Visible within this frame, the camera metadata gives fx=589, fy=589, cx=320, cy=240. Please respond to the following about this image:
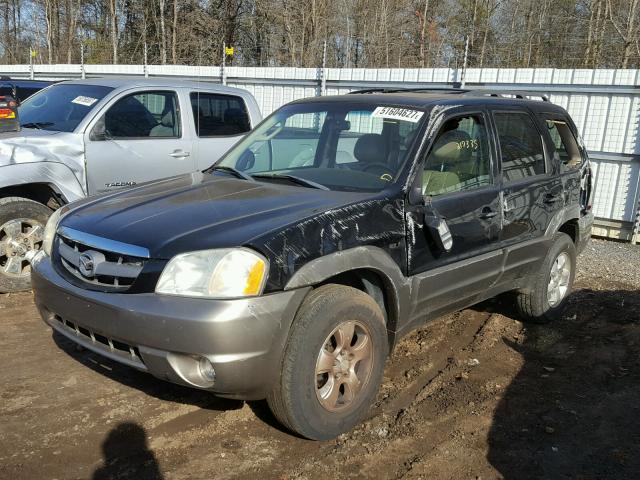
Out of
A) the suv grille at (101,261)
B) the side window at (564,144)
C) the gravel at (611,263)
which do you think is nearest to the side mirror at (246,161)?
the suv grille at (101,261)

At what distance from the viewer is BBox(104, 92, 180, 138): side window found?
19.1 feet

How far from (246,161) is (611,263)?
5.41 meters

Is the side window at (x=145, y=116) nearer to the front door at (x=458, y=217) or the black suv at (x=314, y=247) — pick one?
the black suv at (x=314, y=247)

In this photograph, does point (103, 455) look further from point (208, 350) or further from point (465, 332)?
point (465, 332)

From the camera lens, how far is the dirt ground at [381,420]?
300 centimetres

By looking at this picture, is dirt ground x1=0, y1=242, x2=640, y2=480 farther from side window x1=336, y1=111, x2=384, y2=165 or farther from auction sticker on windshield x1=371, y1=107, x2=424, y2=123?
auction sticker on windshield x1=371, y1=107, x2=424, y2=123

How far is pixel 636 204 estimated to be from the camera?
8.52 metres

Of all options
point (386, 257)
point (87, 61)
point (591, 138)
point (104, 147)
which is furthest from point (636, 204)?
point (87, 61)

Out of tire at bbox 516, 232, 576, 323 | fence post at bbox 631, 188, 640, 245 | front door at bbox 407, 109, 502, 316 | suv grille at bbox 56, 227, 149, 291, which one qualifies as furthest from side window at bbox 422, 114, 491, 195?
fence post at bbox 631, 188, 640, 245

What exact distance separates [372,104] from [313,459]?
92.1 inches

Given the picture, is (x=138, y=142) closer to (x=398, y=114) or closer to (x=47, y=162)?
(x=47, y=162)

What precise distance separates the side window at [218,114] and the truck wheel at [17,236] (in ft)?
6.37

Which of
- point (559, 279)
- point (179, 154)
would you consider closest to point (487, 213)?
Answer: point (559, 279)

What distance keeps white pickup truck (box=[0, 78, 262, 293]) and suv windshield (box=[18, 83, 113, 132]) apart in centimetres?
1
